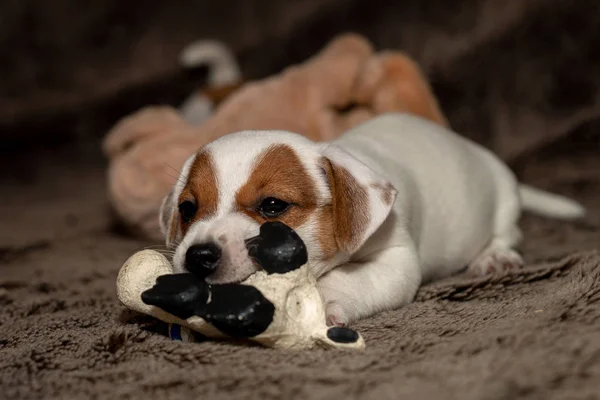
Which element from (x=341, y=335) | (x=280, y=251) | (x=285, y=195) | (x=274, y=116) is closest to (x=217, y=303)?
(x=280, y=251)

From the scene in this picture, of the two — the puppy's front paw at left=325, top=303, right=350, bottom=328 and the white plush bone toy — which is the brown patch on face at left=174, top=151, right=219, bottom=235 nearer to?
the white plush bone toy

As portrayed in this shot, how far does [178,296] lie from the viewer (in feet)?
6.20

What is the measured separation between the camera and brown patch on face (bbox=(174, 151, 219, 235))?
229cm

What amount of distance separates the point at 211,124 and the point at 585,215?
1778 millimetres

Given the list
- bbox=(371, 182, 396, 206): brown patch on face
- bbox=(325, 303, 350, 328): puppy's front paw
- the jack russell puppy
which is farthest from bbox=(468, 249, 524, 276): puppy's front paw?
bbox=(325, 303, 350, 328): puppy's front paw

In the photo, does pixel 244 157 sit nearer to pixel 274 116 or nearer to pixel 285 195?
pixel 285 195

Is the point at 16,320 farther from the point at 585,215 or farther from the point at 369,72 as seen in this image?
the point at 585,215

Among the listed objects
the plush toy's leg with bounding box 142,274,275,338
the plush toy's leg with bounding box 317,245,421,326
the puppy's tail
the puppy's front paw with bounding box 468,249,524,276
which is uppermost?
the plush toy's leg with bounding box 142,274,275,338

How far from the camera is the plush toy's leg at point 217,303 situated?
1.84 metres

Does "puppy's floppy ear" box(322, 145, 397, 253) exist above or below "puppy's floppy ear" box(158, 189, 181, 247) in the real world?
above

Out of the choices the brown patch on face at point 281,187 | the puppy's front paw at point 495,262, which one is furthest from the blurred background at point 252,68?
the brown patch on face at point 281,187

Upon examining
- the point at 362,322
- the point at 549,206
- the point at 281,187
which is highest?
the point at 281,187

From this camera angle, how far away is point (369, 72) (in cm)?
380

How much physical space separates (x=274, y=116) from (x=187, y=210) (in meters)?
1.38
